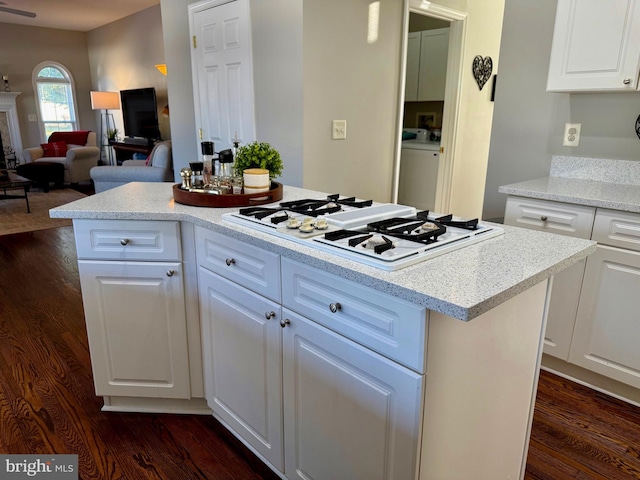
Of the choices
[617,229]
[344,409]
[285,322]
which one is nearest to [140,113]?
[285,322]

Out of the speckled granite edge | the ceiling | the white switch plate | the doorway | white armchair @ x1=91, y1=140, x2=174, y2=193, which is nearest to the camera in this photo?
the speckled granite edge

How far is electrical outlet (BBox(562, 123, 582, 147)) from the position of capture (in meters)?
2.50

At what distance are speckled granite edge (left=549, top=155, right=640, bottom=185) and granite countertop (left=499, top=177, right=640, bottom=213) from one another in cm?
4

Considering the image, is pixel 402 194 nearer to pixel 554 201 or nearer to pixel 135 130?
pixel 554 201

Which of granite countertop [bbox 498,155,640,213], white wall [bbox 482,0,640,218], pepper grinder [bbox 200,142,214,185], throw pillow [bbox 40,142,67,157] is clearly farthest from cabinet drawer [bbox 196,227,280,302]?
throw pillow [bbox 40,142,67,157]

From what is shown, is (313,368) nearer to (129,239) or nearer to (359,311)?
(359,311)

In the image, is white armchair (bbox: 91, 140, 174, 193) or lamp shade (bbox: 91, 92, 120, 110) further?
lamp shade (bbox: 91, 92, 120, 110)

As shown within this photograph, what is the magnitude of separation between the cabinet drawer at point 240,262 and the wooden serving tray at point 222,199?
15cm

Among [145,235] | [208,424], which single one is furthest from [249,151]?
[208,424]

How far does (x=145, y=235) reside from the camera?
177cm

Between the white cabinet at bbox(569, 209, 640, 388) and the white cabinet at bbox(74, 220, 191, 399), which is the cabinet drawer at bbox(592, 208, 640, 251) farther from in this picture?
the white cabinet at bbox(74, 220, 191, 399)

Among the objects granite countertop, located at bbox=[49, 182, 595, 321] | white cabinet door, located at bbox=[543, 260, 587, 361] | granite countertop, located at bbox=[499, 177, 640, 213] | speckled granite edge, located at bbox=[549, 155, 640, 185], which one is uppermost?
speckled granite edge, located at bbox=[549, 155, 640, 185]

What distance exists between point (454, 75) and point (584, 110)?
1.75 meters

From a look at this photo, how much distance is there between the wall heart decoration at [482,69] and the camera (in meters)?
4.15
